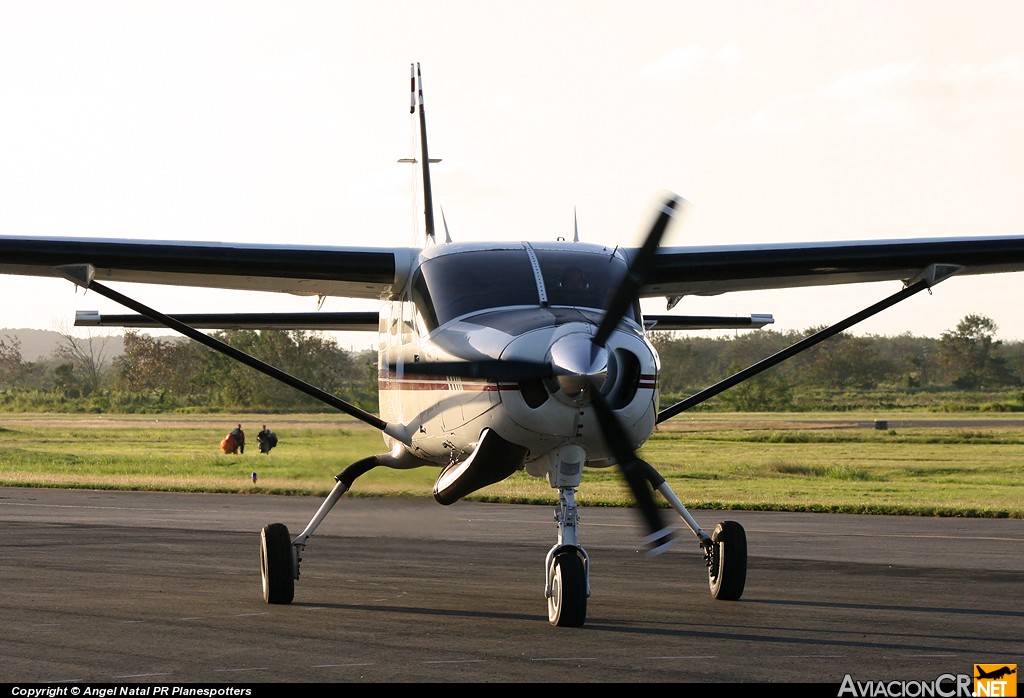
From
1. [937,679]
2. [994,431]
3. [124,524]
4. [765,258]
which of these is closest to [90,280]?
[765,258]

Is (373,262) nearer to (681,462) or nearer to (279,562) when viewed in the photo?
(279,562)

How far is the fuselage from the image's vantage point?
8.41 m

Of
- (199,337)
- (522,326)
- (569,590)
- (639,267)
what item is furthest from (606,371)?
(199,337)

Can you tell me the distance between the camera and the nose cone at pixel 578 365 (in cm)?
800

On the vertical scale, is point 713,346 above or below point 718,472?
above

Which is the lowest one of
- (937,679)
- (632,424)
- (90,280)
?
(937,679)

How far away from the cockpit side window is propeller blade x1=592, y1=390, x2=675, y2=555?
4.37 feet

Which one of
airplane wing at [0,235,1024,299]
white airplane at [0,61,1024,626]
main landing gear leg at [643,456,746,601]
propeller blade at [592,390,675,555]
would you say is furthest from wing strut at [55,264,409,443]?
main landing gear leg at [643,456,746,601]

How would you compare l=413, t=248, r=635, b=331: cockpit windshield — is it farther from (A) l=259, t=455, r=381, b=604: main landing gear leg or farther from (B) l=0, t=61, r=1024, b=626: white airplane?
(A) l=259, t=455, r=381, b=604: main landing gear leg

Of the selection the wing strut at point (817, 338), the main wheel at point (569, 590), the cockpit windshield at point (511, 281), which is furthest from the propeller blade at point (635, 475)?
the wing strut at point (817, 338)

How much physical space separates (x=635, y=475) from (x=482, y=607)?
2300mm

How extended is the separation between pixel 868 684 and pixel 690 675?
38.0 inches

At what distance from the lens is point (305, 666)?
7430 mm

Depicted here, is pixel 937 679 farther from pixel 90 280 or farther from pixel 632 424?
pixel 90 280
